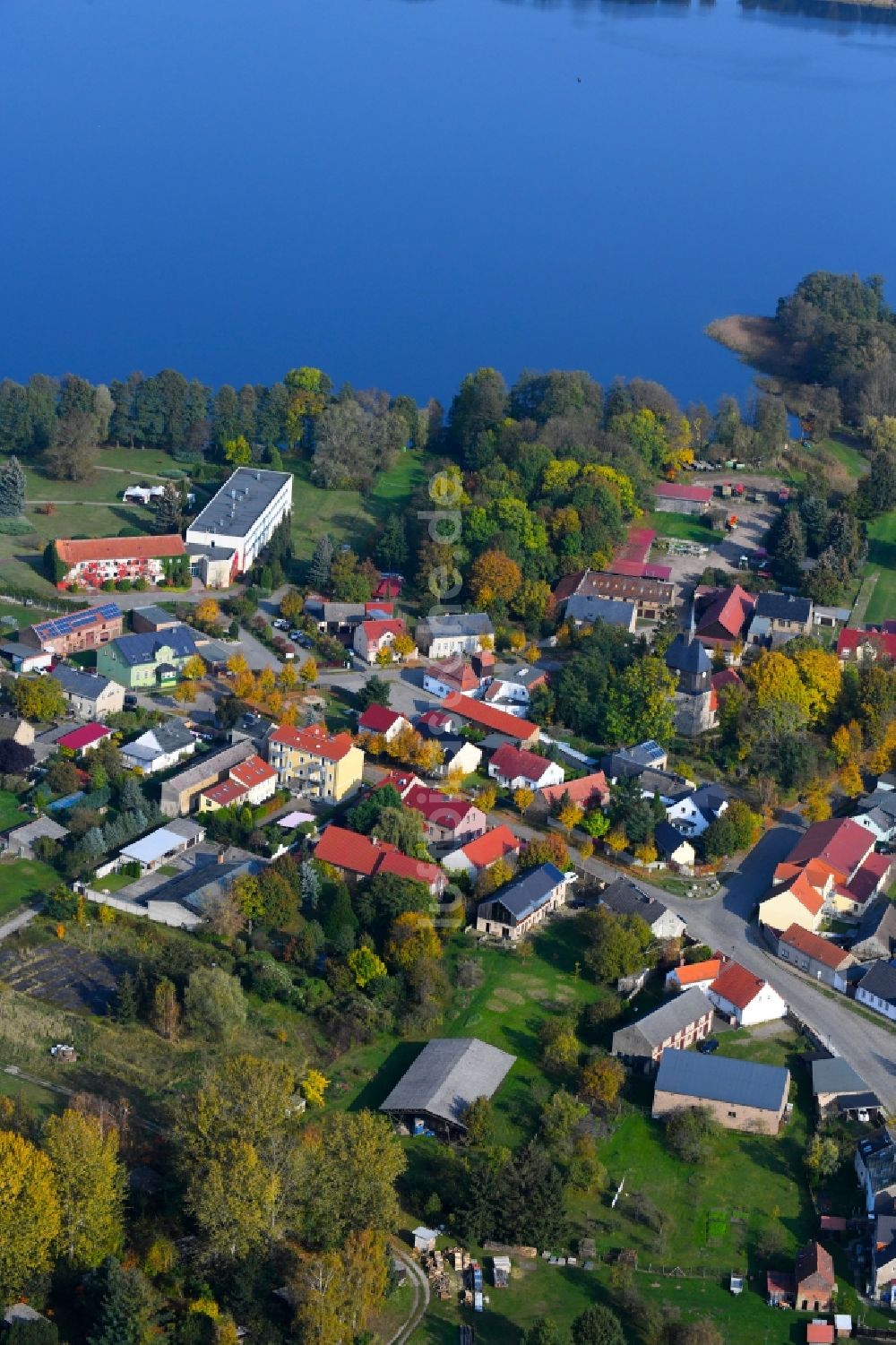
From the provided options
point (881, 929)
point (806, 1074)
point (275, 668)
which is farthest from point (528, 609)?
point (806, 1074)

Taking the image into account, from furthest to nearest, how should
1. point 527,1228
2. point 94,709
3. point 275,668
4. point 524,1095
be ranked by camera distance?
point 275,668
point 94,709
point 524,1095
point 527,1228

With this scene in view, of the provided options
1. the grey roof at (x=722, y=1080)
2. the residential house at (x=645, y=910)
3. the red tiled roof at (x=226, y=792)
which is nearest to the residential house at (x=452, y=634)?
the red tiled roof at (x=226, y=792)

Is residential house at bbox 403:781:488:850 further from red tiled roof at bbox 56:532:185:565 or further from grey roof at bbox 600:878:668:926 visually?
red tiled roof at bbox 56:532:185:565

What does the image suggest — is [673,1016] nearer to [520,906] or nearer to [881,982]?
[520,906]

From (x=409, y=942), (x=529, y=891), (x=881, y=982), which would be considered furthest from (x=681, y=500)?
(x=409, y=942)

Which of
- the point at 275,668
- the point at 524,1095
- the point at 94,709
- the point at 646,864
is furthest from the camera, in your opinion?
the point at 275,668

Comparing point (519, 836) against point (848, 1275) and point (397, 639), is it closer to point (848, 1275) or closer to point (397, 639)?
point (397, 639)
